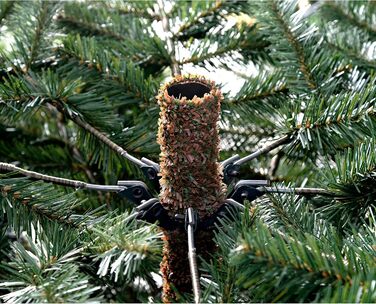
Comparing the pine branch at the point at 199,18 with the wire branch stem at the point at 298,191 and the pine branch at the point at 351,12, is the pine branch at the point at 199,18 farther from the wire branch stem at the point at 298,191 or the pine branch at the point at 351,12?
the wire branch stem at the point at 298,191

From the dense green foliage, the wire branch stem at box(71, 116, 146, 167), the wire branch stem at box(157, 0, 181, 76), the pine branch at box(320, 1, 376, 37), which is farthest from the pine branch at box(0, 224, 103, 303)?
the pine branch at box(320, 1, 376, 37)

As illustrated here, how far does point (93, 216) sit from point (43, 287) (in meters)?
0.10

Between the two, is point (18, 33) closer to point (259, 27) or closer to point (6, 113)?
point (6, 113)

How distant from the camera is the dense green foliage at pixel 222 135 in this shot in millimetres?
285

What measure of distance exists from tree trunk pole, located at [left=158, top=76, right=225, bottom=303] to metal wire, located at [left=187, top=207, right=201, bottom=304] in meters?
0.01

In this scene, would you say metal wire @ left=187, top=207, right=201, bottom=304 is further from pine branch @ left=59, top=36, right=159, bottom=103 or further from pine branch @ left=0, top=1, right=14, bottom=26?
pine branch @ left=0, top=1, right=14, bottom=26

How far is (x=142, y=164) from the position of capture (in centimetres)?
40

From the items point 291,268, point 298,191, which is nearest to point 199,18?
point 298,191

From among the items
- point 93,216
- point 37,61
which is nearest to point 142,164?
point 93,216

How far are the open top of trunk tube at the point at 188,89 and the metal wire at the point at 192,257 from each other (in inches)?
3.0

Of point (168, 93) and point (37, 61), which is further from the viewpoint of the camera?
point (37, 61)

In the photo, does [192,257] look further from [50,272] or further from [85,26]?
[85,26]

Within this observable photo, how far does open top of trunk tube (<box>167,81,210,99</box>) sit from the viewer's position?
0.38m

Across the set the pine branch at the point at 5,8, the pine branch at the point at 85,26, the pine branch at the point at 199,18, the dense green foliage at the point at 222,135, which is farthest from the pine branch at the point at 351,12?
the pine branch at the point at 5,8
